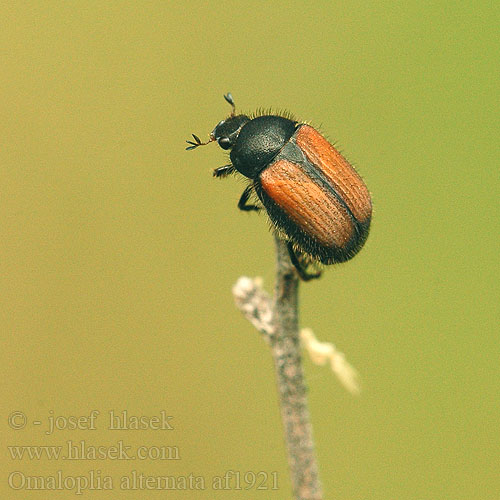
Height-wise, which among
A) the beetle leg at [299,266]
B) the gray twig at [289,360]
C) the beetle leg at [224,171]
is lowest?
the gray twig at [289,360]

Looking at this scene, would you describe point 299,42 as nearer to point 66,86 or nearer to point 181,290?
point 66,86

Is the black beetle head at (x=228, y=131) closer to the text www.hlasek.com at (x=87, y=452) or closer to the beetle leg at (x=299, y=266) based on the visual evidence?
the beetle leg at (x=299, y=266)

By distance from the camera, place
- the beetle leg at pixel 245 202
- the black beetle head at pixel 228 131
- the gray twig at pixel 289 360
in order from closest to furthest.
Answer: the gray twig at pixel 289 360
the beetle leg at pixel 245 202
the black beetle head at pixel 228 131

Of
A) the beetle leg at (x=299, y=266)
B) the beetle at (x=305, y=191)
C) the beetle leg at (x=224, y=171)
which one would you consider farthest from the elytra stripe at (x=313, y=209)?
the beetle leg at (x=224, y=171)

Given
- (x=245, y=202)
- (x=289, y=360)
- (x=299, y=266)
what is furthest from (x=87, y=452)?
(x=289, y=360)

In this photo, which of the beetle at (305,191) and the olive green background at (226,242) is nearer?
the beetle at (305,191)

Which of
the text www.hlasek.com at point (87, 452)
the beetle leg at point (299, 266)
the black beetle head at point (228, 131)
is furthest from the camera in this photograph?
the text www.hlasek.com at point (87, 452)

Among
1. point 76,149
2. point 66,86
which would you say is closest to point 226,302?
point 76,149

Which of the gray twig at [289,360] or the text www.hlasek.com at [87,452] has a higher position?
the text www.hlasek.com at [87,452]
